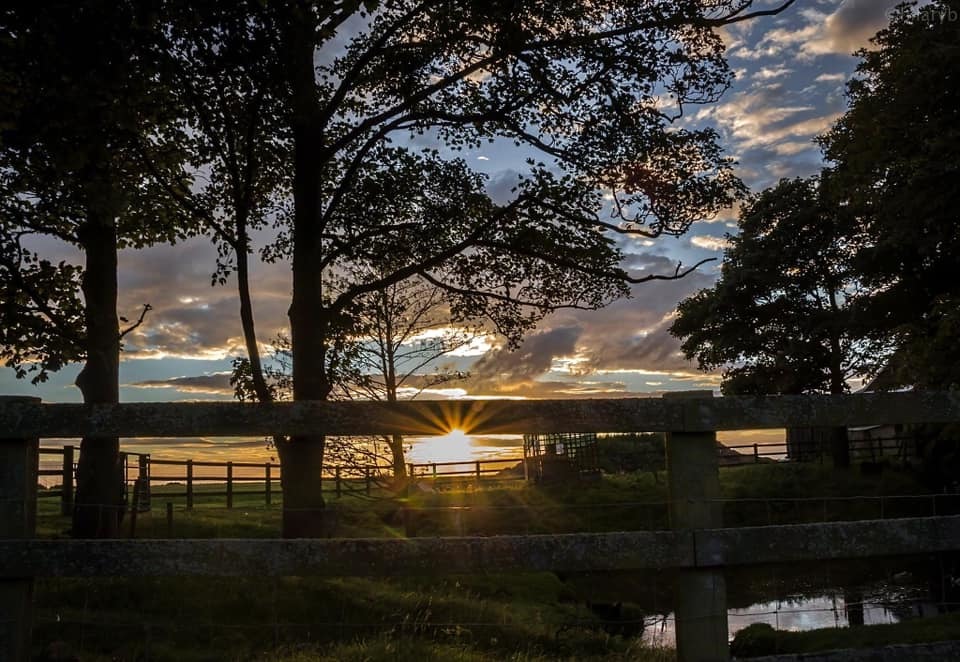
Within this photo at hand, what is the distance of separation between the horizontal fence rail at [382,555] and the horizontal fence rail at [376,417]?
66 centimetres

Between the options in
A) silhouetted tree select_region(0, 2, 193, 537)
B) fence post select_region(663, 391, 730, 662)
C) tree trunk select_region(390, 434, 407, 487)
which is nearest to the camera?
fence post select_region(663, 391, 730, 662)

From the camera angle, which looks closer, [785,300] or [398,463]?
[398,463]

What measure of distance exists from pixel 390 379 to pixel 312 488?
38.2ft

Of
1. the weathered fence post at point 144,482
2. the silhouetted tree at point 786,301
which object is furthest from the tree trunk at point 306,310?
the silhouetted tree at point 786,301

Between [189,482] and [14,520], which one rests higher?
[14,520]

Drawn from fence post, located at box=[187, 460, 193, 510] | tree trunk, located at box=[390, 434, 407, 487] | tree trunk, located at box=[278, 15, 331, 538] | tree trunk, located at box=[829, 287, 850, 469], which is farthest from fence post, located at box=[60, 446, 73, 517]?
tree trunk, located at box=[829, 287, 850, 469]

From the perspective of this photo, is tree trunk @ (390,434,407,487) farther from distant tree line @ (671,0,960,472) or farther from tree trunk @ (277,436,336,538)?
distant tree line @ (671,0,960,472)

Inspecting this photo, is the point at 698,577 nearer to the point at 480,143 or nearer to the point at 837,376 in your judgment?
the point at 480,143

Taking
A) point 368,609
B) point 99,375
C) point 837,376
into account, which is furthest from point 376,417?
point 837,376

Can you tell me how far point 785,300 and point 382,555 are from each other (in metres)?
36.7

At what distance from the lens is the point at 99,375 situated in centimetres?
1719

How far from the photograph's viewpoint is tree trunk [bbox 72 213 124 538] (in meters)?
16.5

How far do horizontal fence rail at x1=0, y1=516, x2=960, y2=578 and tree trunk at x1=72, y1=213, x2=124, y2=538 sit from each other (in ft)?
40.3

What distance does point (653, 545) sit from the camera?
15.8ft
